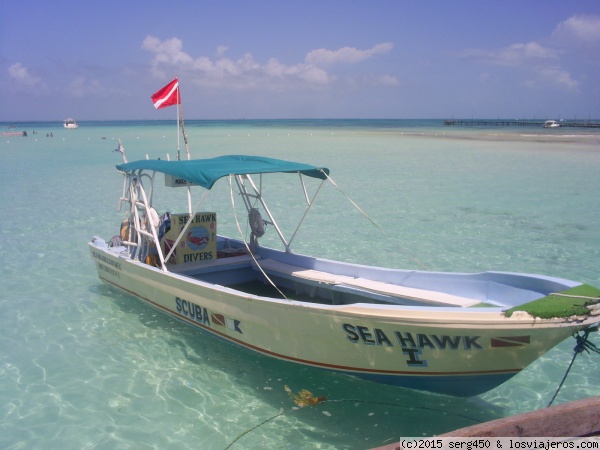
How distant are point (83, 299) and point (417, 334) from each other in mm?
6353

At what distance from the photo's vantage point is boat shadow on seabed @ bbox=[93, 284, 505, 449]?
5.36 m

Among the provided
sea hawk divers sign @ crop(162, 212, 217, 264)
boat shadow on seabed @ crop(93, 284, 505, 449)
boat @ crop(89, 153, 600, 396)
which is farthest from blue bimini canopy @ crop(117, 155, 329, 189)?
boat shadow on seabed @ crop(93, 284, 505, 449)

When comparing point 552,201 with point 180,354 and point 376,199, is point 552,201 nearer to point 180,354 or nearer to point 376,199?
point 376,199

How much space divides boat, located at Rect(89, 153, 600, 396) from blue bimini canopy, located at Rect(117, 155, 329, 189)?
0.08 ft

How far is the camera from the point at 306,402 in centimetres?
586

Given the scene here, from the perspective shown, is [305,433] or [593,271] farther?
[593,271]

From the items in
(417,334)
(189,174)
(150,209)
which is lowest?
(417,334)

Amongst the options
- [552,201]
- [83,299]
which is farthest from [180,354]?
[552,201]

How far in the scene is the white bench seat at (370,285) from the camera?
6.09m

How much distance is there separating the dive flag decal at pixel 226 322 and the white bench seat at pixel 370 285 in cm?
143

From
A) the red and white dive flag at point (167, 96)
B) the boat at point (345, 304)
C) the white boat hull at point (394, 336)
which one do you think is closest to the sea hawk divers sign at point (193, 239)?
the boat at point (345, 304)

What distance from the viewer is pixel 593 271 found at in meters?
10.3

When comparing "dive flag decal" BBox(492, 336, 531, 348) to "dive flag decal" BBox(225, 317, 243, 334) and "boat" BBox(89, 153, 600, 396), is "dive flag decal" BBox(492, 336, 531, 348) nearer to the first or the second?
"boat" BBox(89, 153, 600, 396)

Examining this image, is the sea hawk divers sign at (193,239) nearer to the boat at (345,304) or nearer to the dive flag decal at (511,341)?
the boat at (345,304)
